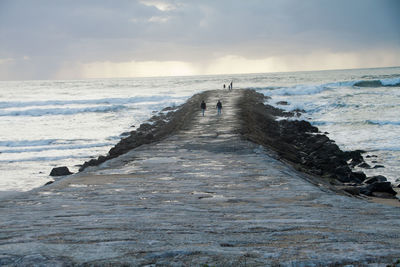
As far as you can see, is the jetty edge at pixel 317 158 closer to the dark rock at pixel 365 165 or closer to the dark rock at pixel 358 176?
the dark rock at pixel 358 176

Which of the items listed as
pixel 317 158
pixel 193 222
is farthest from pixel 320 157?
pixel 193 222

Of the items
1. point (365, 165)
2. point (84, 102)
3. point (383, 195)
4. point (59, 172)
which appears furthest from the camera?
point (84, 102)

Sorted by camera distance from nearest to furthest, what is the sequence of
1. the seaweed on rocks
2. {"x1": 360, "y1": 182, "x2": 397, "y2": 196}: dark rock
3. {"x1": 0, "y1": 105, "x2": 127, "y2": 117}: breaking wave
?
{"x1": 360, "y1": 182, "x2": 397, "y2": 196}: dark rock < the seaweed on rocks < {"x1": 0, "y1": 105, "x2": 127, "y2": 117}: breaking wave

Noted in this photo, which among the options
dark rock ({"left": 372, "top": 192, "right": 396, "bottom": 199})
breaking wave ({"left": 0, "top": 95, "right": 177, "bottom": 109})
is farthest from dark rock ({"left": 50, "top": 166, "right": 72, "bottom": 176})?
breaking wave ({"left": 0, "top": 95, "right": 177, "bottom": 109})

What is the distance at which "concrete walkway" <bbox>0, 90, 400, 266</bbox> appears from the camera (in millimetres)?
3150

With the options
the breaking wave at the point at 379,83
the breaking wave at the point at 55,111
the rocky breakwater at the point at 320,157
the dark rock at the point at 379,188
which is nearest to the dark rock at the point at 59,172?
the rocky breakwater at the point at 320,157

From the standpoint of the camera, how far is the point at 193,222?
428 cm

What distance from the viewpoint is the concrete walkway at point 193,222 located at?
10.3 ft

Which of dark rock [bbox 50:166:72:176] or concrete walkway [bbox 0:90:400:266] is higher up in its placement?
concrete walkway [bbox 0:90:400:266]

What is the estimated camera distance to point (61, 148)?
21.7 m

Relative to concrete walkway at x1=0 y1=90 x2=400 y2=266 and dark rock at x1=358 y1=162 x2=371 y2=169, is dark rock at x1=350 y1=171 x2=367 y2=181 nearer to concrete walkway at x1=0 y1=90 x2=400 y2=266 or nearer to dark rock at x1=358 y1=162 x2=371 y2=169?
dark rock at x1=358 y1=162 x2=371 y2=169

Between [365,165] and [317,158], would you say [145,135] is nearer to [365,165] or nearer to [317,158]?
[317,158]

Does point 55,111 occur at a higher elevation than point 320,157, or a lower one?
lower

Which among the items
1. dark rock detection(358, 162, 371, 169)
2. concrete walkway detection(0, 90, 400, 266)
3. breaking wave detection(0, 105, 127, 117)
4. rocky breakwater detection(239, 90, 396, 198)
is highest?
concrete walkway detection(0, 90, 400, 266)
